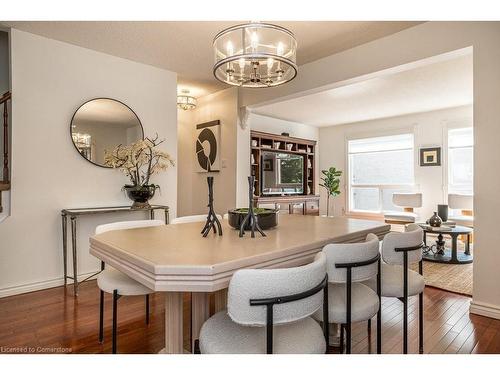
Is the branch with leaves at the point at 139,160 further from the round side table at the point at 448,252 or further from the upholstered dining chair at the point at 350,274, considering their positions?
the round side table at the point at 448,252

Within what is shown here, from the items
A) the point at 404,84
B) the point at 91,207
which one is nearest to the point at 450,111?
the point at 404,84

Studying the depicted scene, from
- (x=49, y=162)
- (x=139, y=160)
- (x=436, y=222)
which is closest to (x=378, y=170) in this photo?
(x=436, y=222)

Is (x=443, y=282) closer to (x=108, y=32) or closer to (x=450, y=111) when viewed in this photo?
(x=450, y=111)

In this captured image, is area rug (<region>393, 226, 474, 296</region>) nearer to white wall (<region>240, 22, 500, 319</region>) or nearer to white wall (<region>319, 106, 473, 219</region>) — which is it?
white wall (<region>240, 22, 500, 319</region>)

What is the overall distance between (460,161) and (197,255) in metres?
6.00

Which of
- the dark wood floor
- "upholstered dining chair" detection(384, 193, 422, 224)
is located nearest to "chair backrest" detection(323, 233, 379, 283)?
the dark wood floor

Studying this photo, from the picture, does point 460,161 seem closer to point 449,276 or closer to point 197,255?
point 449,276

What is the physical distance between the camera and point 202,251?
136 centimetres

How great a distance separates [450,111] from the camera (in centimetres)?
565

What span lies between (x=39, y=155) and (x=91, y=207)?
2.34 ft

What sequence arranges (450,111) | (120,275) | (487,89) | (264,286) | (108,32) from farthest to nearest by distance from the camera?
(450,111) → (108,32) → (487,89) → (120,275) → (264,286)

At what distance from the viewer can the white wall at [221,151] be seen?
471 centimetres

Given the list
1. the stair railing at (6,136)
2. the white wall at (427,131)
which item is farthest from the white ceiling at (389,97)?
the stair railing at (6,136)

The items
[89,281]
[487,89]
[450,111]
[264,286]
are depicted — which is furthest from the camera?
[450,111]
